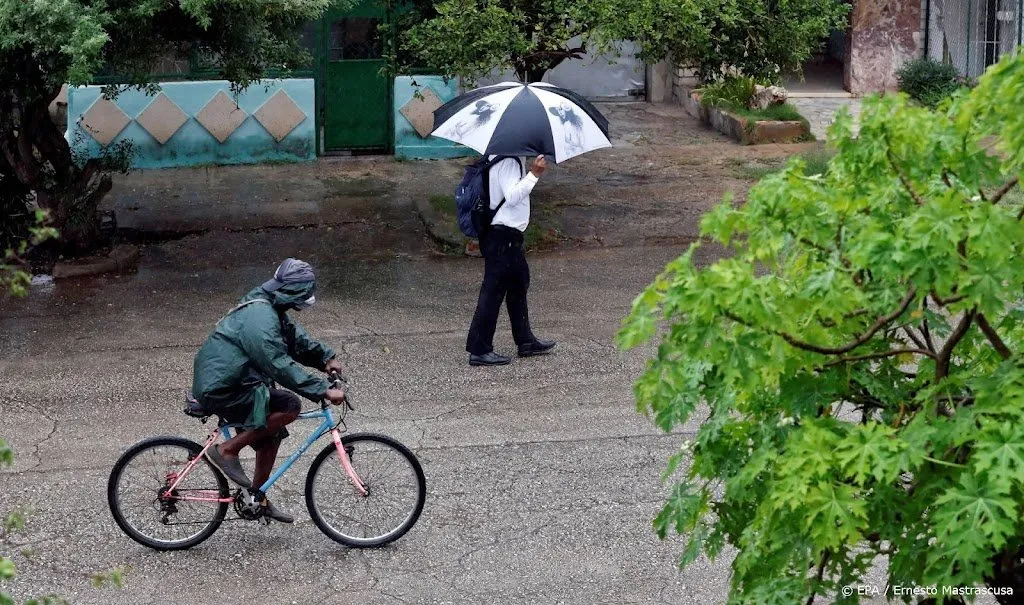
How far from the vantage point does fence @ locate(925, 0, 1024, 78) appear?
18703 millimetres

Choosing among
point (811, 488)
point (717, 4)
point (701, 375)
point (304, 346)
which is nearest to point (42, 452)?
point (304, 346)

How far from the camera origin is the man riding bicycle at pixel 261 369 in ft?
20.8

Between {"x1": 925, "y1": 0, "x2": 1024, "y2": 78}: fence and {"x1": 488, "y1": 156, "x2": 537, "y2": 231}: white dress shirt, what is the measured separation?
38.1 ft

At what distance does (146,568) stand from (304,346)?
1.37 m

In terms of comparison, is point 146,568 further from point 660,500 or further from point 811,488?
point 811,488

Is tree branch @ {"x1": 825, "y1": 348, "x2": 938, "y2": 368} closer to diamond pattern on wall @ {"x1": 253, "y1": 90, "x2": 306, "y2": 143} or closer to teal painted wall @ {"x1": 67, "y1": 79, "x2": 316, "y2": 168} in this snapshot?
teal painted wall @ {"x1": 67, "y1": 79, "x2": 316, "y2": 168}

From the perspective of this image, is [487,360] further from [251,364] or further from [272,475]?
[251,364]

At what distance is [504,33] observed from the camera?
11250mm

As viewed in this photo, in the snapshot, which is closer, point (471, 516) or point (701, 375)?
point (701, 375)

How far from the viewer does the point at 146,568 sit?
6.57 meters

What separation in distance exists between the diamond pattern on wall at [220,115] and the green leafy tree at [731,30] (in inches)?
238

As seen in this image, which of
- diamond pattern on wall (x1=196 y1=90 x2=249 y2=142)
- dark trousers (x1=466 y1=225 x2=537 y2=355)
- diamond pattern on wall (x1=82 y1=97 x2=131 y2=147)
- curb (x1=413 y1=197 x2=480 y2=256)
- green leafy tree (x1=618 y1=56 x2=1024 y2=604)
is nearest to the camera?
green leafy tree (x1=618 y1=56 x2=1024 y2=604)

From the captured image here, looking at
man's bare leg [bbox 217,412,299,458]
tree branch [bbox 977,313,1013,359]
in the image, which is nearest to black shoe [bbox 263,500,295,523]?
man's bare leg [bbox 217,412,299,458]

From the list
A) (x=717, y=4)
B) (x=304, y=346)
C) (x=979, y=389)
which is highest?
(x=717, y=4)
